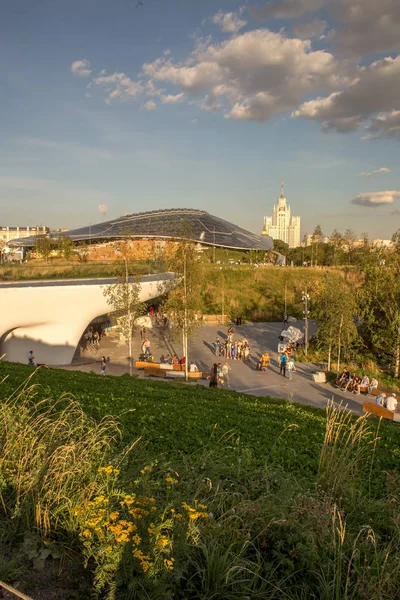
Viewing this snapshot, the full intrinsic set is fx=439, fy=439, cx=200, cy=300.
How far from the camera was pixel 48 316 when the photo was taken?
16.3 meters

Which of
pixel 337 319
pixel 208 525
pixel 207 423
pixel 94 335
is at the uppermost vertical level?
pixel 208 525

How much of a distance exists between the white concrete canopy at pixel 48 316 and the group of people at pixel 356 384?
909 centimetres

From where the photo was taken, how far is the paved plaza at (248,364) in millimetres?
13750

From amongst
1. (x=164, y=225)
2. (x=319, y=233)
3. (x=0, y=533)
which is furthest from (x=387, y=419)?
(x=164, y=225)

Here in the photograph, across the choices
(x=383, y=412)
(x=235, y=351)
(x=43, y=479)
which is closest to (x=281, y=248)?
(x=235, y=351)

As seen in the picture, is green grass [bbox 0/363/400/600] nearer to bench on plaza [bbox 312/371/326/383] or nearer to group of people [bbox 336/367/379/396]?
group of people [bbox 336/367/379/396]

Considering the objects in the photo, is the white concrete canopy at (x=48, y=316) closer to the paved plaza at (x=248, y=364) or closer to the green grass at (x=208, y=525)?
the paved plaza at (x=248, y=364)

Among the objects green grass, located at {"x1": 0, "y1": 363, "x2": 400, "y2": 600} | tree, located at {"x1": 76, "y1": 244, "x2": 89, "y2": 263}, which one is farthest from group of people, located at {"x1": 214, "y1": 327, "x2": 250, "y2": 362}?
green grass, located at {"x1": 0, "y1": 363, "x2": 400, "y2": 600}

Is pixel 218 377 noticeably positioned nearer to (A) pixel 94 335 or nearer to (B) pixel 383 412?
(B) pixel 383 412

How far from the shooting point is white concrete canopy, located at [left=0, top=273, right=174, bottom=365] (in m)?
15.5

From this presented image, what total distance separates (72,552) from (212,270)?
3599 centimetres

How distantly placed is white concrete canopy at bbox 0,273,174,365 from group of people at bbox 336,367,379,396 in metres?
9.09

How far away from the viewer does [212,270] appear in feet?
127

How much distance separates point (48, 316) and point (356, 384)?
11.1 metres
